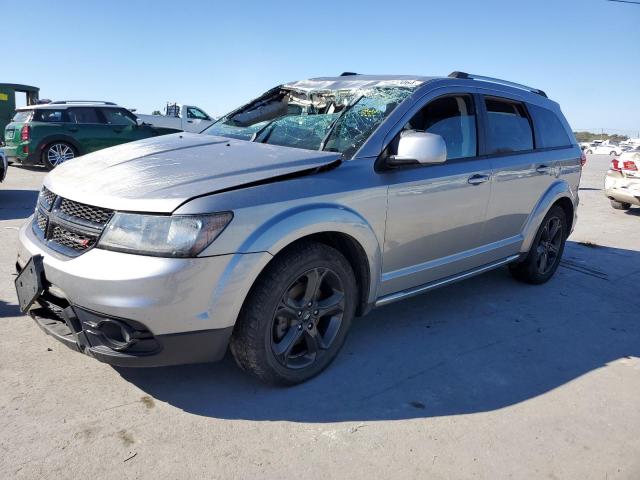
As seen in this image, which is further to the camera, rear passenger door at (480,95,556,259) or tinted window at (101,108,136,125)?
tinted window at (101,108,136,125)

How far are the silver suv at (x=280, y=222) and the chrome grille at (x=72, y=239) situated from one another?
0.01 metres

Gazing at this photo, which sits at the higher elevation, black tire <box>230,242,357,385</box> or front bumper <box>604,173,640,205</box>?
front bumper <box>604,173,640,205</box>

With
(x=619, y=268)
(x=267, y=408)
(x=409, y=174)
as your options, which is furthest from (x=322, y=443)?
(x=619, y=268)

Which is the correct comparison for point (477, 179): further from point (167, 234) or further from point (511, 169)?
point (167, 234)

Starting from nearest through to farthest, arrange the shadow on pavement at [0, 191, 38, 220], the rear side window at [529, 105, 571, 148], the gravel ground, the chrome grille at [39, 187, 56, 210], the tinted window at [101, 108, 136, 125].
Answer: the gravel ground < the chrome grille at [39, 187, 56, 210] < the rear side window at [529, 105, 571, 148] < the shadow on pavement at [0, 191, 38, 220] < the tinted window at [101, 108, 136, 125]

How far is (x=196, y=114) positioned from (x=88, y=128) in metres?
7.63

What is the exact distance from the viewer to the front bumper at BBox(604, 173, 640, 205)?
30.7 ft

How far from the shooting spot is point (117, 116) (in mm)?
12914

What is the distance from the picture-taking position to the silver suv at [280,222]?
2.43 m

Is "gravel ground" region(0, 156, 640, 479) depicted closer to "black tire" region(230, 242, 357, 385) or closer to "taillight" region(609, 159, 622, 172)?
"black tire" region(230, 242, 357, 385)

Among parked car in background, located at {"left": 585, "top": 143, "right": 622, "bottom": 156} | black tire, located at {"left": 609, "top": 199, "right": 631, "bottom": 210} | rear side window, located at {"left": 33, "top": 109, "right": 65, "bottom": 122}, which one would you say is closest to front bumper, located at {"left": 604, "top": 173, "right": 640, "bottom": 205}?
black tire, located at {"left": 609, "top": 199, "right": 631, "bottom": 210}

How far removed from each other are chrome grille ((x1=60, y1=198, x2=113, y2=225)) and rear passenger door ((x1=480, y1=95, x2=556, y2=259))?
278cm

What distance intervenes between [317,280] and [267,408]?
0.73 m

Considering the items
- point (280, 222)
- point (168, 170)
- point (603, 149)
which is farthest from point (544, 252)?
point (603, 149)
